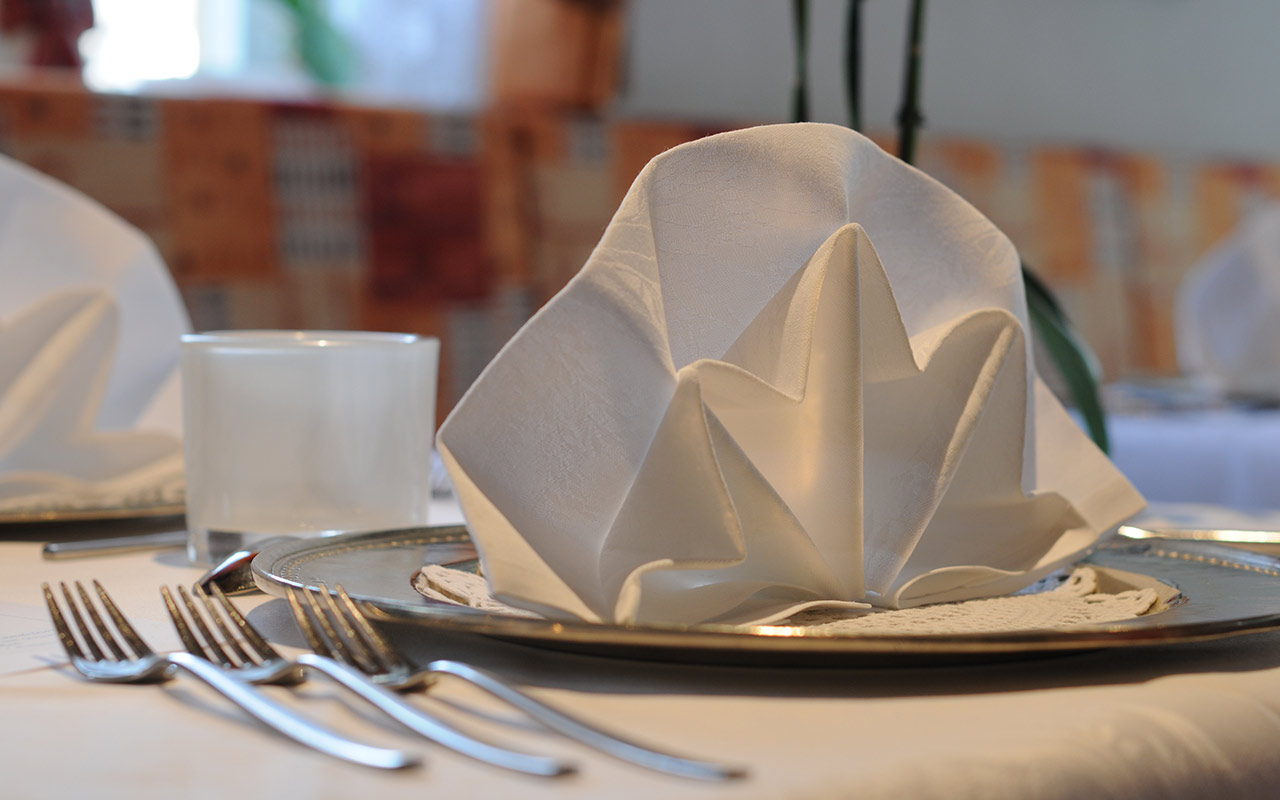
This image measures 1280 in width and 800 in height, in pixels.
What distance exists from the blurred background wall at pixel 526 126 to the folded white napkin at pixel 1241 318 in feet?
1.79

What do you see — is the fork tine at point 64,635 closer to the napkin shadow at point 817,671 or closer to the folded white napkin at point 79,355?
the napkin shadow at point 817,671

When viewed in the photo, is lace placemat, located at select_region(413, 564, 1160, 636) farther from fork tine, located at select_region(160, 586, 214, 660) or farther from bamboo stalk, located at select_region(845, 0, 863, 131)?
bamboo stalk, located at select_region(845, 0, 863, 131)

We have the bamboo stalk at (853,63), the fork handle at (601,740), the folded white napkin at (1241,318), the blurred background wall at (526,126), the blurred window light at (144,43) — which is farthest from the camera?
the blurred window light at (144,43)

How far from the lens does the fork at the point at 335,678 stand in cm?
24

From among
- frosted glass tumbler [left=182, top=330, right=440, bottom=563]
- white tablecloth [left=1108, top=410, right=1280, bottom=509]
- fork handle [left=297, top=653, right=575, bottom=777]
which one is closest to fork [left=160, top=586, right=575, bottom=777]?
fork handle [left=297, top=653, right=575, bottom=777]

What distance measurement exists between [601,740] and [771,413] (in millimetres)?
165

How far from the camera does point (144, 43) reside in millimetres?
2381

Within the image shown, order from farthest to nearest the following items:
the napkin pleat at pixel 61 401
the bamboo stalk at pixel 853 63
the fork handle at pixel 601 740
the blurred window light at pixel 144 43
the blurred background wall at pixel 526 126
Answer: the blurred window light at pixel 144 43 → the blurred background wall at pixel 526 126 → the bamboo stalk at pixel 853 63 → the napkin pleat at pixel 61 401 → the fork handle at pixel 601 740

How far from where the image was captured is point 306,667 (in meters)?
0.31

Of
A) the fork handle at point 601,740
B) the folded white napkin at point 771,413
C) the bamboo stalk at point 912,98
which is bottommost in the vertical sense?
the fork handle at point 601,740

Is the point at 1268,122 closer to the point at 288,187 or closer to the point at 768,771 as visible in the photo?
the point at 288,187

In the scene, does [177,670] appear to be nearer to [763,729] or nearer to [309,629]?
[309,629]

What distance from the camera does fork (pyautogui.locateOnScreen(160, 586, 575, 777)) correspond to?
9.6 inches

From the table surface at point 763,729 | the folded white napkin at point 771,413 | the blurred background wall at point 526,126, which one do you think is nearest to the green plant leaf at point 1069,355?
the folded white napkin at point 771,413
